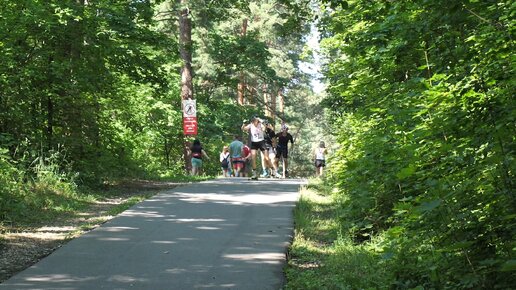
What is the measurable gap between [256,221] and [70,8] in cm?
726

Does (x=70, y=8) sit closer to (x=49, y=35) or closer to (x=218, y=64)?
(x=49, y=35)

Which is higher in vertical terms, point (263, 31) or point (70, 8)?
point (263, 31)

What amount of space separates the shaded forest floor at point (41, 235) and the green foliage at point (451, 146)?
442cm

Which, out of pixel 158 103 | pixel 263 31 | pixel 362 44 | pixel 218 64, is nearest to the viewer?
pixel 362 44

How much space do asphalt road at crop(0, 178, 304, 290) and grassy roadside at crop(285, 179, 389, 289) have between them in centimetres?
20

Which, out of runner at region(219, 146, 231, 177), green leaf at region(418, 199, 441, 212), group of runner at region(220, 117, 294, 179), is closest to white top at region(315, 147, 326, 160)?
group of runner at region(220, 117, 294, 179)

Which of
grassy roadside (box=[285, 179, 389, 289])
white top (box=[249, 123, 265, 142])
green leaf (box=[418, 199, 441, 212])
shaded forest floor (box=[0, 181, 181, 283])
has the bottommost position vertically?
grassy roadside (box=[285, 179, 389, 289])

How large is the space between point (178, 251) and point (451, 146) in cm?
428

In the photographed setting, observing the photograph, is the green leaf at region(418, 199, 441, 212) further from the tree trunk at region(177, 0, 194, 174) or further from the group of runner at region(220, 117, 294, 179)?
the tree trunk at region(177, 0, 194, 174)

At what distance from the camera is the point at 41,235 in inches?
363

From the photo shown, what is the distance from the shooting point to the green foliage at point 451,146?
4.26 meters

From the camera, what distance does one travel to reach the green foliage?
14.0 ft

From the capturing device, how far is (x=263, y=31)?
138ft

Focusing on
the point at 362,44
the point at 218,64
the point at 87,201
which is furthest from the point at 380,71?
the point at 218,64
